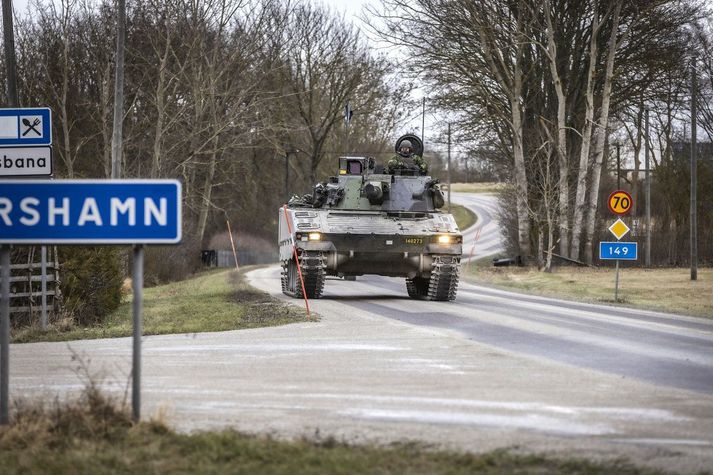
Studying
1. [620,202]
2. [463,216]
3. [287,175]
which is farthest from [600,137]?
A: [463,216]

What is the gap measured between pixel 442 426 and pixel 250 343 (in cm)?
690

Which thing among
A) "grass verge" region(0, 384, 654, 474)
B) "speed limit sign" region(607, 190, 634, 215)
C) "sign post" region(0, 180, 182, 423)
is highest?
"speed limit sign" region(607, 190, 634, 215)

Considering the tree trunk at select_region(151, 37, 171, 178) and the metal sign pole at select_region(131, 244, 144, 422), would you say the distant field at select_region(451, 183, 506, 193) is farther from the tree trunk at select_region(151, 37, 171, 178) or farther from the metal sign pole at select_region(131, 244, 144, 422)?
the metal sign pole at select_region(131, 244, 144, 422)

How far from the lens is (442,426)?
27.5 ft

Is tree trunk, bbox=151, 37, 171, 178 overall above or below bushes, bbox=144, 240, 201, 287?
above

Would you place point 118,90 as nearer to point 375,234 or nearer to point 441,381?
point 375,234

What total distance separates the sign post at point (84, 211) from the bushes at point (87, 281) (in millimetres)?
11419

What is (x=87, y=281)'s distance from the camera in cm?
2073

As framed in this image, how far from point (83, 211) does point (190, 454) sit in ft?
6.52

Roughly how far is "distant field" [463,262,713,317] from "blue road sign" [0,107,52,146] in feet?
44.0

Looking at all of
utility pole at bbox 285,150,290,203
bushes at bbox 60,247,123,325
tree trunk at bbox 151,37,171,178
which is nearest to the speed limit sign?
bushes at bbox 60,247,123,325

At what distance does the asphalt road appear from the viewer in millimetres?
8172

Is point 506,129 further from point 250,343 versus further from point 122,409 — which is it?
point 122,409

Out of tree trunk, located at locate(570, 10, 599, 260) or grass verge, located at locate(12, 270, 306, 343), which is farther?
tree trunk, located at locate(570, 10, 599, 260)
